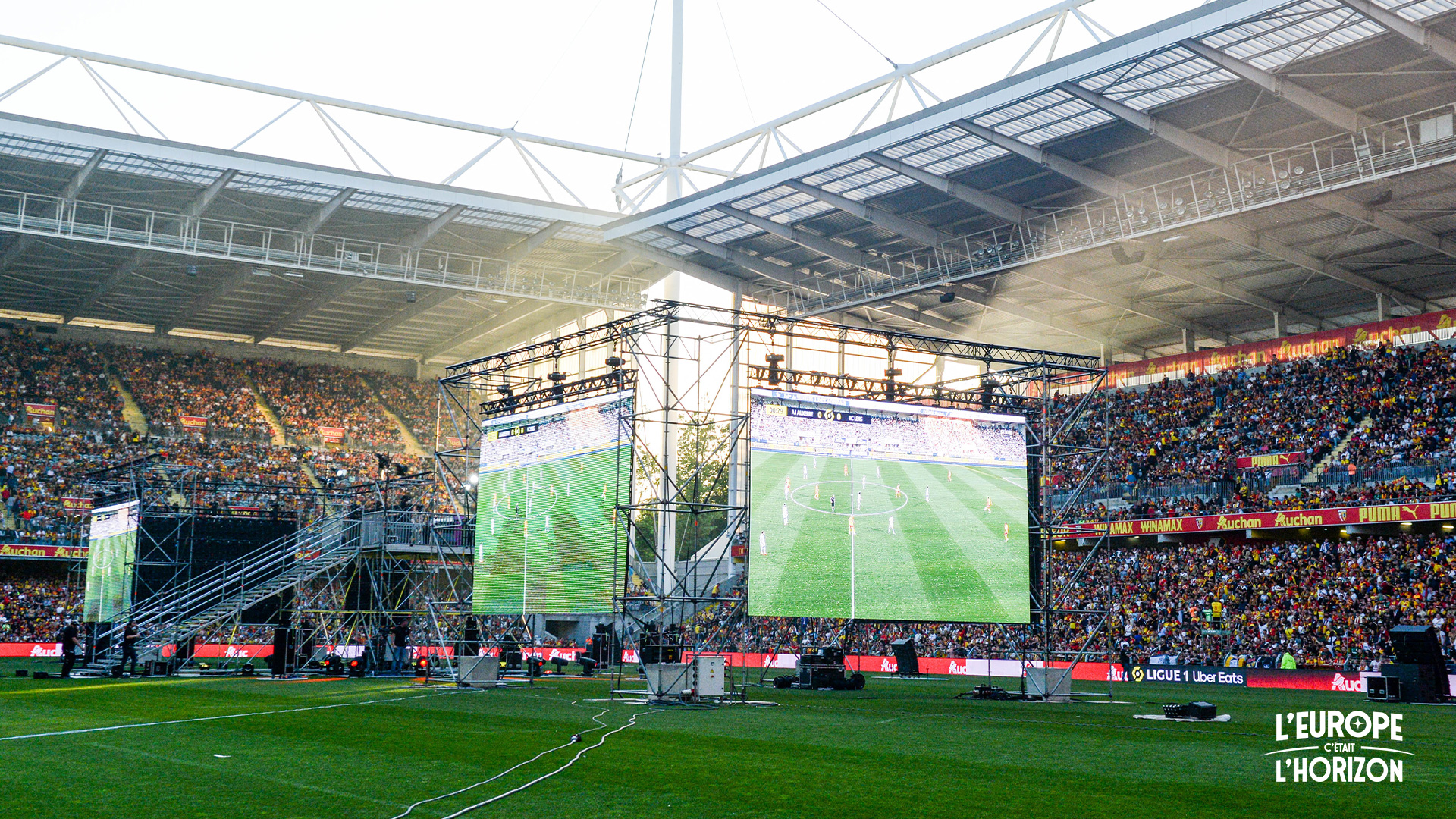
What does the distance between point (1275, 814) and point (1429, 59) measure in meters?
27.1

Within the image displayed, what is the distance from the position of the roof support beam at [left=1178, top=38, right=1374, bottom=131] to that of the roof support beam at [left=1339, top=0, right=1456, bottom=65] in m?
2.91

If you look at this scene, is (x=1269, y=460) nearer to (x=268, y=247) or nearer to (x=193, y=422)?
(x=268, y=247)

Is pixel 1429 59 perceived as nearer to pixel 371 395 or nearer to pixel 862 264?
pixel 862 264

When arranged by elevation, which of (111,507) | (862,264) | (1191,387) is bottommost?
(111,507)

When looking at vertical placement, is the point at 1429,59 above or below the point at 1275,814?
above

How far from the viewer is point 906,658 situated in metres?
39.9

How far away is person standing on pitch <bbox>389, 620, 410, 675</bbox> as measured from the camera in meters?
33.0

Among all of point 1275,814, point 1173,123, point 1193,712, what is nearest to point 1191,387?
point 1173,123

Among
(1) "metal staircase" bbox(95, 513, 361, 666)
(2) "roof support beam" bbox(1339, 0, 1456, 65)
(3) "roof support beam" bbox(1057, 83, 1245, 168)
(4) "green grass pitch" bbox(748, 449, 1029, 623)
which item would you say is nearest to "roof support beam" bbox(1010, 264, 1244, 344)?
(3) "roof support beam" bbox(1057, 83, 1245, 168)

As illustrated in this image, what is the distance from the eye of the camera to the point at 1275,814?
10.1 m

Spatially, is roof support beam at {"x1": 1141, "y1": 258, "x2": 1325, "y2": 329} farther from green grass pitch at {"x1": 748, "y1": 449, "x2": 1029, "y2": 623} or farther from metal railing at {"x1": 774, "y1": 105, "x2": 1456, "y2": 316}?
green grass pitch at {"x1": 748, "y1": 449, "x2": 1029, "y2": 623}

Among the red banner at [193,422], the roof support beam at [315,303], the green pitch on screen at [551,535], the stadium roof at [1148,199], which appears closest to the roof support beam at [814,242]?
the stadium roof at [1148,199]

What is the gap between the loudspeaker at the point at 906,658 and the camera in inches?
1570

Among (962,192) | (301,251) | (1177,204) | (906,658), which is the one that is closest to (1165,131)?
(1177,204)
